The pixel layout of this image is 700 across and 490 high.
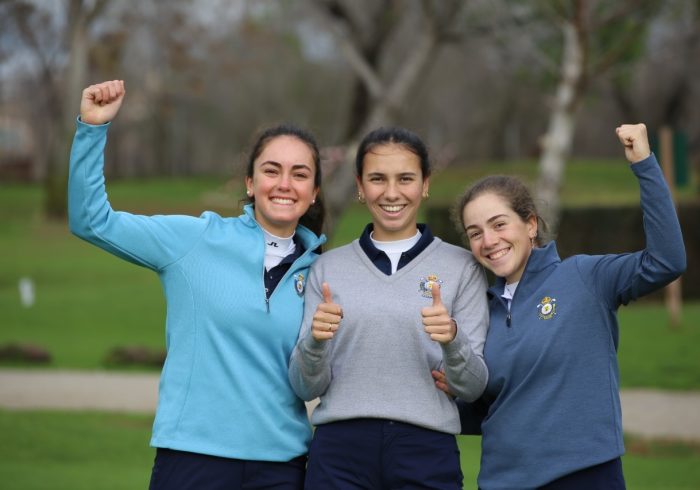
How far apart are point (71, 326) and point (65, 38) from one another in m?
28.7

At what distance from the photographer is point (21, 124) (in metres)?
93.5

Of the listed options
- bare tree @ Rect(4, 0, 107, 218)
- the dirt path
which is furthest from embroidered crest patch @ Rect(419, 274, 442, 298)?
bare tree @ Rect(4, 0, 107, 218)

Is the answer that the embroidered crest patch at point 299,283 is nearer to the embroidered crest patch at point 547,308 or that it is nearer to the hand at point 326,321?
the hand at point 326,321

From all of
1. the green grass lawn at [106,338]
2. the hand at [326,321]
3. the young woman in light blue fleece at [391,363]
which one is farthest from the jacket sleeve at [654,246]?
the green grass lawn at [106,338]

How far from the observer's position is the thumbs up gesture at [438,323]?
3.15 metres

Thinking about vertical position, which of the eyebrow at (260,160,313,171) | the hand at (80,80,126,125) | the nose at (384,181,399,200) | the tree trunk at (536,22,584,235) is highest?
the tree trunk at (536,22,584,235)

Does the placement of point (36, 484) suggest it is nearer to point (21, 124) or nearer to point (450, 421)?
point (450, 421)

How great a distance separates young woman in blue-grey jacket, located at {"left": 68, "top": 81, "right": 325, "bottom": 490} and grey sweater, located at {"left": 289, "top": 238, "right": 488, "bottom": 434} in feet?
0.40

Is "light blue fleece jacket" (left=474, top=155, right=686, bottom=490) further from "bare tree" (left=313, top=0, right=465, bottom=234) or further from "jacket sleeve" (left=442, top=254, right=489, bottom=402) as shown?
"bare tree" (left=313, top=0, right=465, bottom=234)

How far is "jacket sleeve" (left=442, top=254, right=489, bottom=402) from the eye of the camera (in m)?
3.23

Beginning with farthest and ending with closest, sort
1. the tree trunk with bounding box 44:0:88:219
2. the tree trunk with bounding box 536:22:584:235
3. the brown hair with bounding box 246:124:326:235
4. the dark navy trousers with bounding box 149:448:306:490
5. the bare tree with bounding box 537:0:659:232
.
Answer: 1. the tree trunk with bounding box 44:0:88:219
2. the tree trunk with bounding box 536:22:584:235
3. the bare tree with bounding box 537:0:659:232
4. the brown hair with bounding box 246:124:326:235
5. the dark navy trousers with bounding box 149:448:306:490

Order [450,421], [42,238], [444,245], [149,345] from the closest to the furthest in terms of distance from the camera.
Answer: [450,421], [444,245], [149,345], [42,238]

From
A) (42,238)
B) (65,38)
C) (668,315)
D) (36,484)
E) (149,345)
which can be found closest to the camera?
(36,484)

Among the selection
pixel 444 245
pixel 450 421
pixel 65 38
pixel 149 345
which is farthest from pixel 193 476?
pixel 65 38
